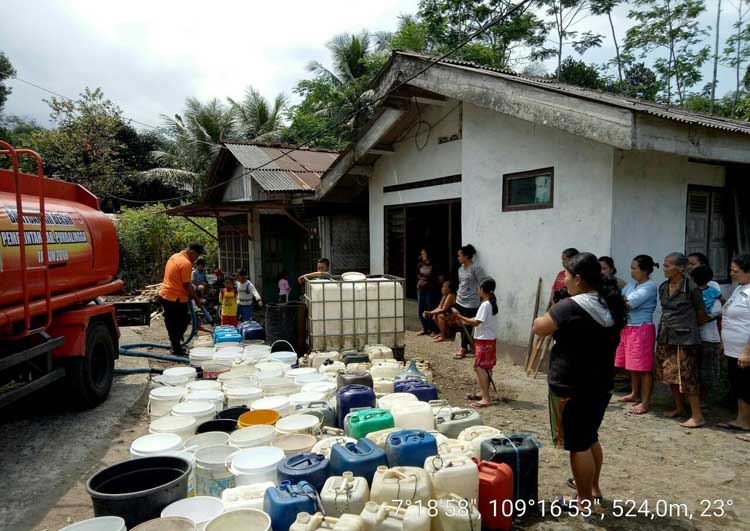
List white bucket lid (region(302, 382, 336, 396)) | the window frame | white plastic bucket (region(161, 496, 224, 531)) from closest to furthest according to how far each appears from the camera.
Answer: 1. white plastic bucket (region(161, 496, 224, 531))
2. white bucket lid (region(302, 382, 336, 396))
3. the window frame

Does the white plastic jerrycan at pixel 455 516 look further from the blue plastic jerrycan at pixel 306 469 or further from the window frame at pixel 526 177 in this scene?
the window frame at pixel 526 177

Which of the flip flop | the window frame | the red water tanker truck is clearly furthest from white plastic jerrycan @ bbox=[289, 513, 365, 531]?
the window frame

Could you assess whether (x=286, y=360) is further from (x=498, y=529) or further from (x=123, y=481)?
(x=498, y=529)

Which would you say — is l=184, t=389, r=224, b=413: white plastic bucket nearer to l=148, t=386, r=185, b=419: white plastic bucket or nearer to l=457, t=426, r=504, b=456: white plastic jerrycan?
l=148, t=386, r=185, b=419: white plastic bucket

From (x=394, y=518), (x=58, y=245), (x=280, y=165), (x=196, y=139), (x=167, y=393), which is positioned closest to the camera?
(x=394, y=518)

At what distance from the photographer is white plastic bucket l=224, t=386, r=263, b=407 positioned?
446 centimetres

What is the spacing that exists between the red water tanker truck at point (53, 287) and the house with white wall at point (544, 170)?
4.90 metres

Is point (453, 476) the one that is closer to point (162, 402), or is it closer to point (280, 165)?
point (162, 402)

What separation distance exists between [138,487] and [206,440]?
1.99ft

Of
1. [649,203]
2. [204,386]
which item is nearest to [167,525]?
[204,386]

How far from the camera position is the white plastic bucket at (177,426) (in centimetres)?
373

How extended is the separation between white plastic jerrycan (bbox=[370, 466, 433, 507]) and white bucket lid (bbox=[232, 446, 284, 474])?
28.6 inches

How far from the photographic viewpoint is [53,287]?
4711 millimetres

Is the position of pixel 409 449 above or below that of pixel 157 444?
above
